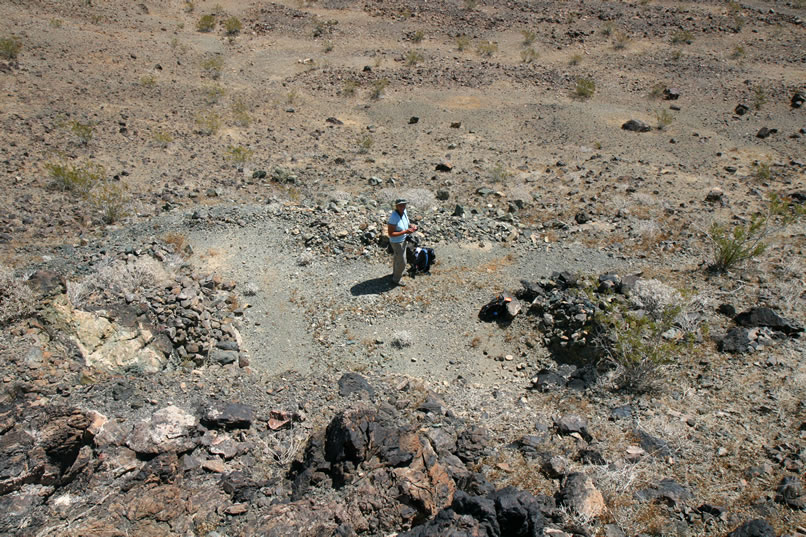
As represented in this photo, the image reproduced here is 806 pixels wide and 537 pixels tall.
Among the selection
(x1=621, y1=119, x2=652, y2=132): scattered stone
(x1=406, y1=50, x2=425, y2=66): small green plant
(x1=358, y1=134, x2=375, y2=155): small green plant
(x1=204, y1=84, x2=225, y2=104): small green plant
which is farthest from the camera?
(x1=406, y1=50, x2=425, y2=66): small green plant

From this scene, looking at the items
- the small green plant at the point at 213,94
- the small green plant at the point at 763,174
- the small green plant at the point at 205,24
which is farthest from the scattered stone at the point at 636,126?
the small green plant at the point at 205,24

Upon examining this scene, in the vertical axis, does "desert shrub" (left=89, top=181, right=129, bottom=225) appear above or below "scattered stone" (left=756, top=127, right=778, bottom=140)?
below

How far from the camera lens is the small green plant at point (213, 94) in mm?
16163

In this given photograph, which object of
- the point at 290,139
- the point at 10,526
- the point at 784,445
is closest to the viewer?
the point at 10,526

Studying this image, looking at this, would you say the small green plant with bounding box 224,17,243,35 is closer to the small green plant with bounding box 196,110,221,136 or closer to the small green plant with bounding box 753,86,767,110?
the small green plant with bounding box 196,110,221,136

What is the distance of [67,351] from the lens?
19.9 ft

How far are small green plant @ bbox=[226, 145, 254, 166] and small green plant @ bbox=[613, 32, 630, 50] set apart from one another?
16.7 metres

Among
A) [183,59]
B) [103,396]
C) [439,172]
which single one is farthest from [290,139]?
[103,396]

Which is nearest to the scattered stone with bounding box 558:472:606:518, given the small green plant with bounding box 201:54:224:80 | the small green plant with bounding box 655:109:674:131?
the small green plant with bounding box 655:109:674:131

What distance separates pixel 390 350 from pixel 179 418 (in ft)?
9.85

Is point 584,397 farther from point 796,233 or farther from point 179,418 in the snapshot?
point 796,233

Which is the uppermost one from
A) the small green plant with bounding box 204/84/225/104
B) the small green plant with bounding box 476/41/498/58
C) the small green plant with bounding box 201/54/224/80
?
the small green plant with bounding box 476/41/498/58

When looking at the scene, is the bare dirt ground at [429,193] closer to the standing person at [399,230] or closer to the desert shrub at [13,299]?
the desert shrub at [13,299]

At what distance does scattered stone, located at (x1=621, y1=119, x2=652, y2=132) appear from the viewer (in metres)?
15.3
